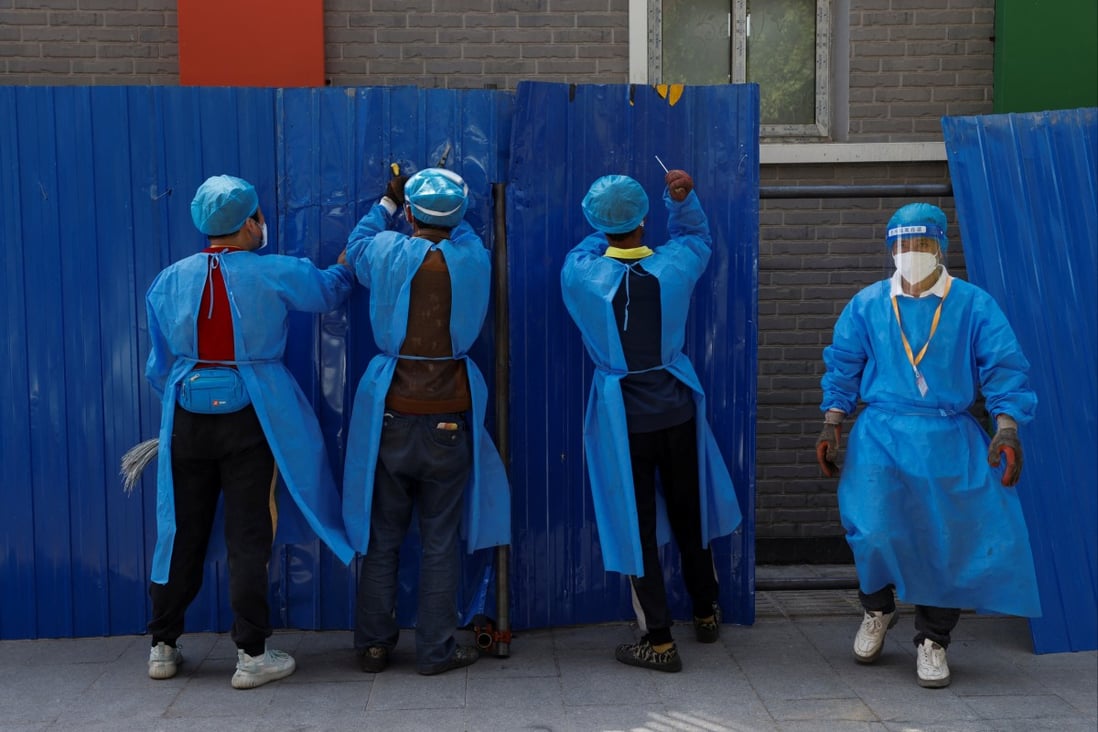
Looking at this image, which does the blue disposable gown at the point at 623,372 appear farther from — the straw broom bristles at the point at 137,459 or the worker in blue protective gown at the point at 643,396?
the straw broom bristles at the point at 137,459

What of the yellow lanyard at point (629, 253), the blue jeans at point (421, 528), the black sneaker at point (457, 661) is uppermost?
the yellow lanyard at point (629, 253)

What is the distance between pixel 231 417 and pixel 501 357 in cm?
111

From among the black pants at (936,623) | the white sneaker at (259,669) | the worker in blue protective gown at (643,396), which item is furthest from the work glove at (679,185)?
the white sneaker at (259,669)

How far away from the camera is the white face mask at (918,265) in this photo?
3941mm

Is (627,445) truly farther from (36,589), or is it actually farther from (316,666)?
(36,589)

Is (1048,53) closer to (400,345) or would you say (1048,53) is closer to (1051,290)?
(1051,290)

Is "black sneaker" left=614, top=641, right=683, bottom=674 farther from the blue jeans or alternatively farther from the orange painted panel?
the orange painted panel

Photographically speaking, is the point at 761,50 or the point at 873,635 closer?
the point at 873,635

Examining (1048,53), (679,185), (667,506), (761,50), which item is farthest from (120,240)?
(1048,53)

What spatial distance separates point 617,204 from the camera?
13.3 ft

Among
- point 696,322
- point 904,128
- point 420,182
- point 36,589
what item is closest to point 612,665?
point 696,322

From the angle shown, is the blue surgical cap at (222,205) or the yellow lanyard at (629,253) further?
the yellow lanyard at (629,253)

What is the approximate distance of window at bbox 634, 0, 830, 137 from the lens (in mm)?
6207

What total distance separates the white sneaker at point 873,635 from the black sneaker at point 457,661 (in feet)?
5.03
